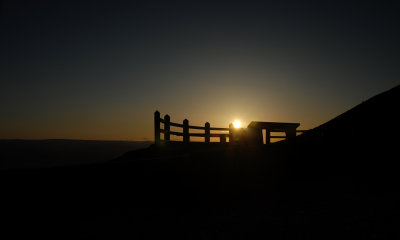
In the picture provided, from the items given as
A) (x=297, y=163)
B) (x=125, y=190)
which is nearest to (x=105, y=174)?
(x=125, y=190)

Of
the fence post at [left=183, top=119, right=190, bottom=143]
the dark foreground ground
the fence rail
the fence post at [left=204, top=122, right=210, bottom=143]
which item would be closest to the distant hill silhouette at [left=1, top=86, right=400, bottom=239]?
the dark foreground ground

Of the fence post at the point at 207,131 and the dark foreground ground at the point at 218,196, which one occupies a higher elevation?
the fence post at the point at 207,131

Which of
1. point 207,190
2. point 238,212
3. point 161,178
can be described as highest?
point 161,178

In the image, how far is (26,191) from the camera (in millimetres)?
1652

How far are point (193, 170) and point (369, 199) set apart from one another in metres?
1.79

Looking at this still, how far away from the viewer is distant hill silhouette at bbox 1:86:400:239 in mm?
1861

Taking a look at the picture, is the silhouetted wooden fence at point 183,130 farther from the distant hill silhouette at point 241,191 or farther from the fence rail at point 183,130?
the distant hill silhouette at point 241,191

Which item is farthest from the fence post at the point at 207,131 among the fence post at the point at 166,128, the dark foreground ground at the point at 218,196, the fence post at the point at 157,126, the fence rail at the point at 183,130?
the dark foreground ground at the point at 218,196

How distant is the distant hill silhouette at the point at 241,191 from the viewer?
186 cm

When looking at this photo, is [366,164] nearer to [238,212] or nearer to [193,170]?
[238,212]

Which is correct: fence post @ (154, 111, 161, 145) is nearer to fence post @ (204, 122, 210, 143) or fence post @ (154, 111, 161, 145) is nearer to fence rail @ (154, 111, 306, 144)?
fence rail @ (154, 111, 306, 144)

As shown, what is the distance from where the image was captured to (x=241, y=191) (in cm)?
319

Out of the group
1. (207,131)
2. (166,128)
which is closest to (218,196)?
(166,128)

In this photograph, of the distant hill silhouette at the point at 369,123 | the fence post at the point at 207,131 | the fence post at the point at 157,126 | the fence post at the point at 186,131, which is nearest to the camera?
the distant hill silhouette at the point at 369,123
